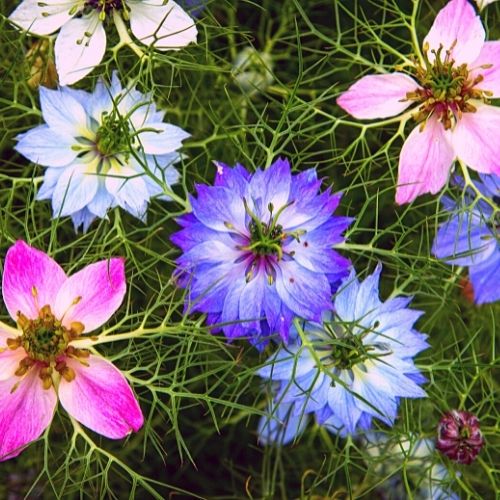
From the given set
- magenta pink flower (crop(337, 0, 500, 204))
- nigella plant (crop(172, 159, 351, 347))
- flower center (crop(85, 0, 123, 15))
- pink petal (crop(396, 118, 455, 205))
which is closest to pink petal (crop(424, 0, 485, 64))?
magenta pink flower (crop(337, 0, 500, 204))

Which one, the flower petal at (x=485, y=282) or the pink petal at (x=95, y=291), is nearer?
the pink petal at (x=95, y=291)

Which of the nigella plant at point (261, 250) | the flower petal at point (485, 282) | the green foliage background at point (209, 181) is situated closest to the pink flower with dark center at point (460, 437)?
the green foliage background at point (209, 181)

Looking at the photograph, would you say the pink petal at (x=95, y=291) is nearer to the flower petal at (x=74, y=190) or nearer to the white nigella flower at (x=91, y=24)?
the flower petal at (x=74, y=190)

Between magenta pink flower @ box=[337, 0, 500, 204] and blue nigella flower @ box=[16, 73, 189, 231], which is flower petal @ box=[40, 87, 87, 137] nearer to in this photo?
blue nigella flower @ box=[16, 73, 189, 231]

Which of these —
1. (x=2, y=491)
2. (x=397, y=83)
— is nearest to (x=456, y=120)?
(x=397, y=83)

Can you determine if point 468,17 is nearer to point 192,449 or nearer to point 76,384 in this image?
point 76,384

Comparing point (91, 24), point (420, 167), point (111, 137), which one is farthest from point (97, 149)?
point (420, 167)
